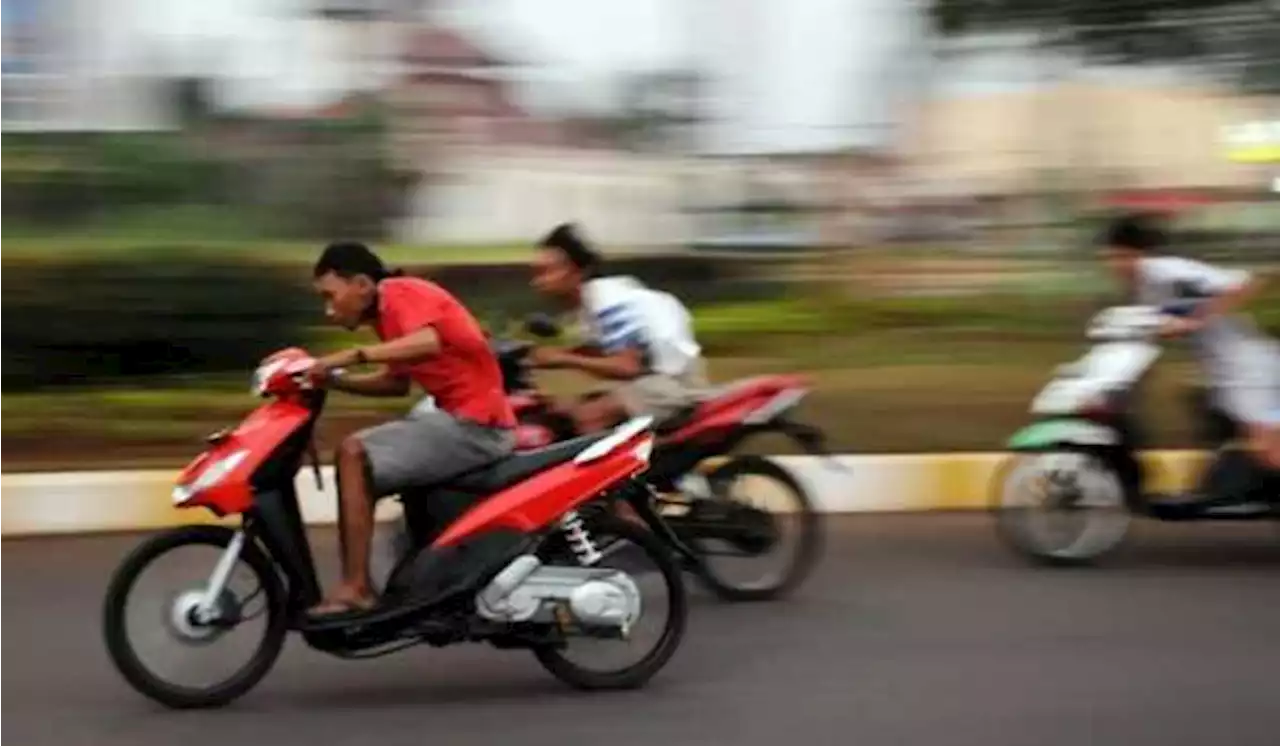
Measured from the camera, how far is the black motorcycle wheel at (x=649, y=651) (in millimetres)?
6555

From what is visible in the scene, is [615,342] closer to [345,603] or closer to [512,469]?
[512,469]

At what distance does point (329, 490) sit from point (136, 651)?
2.71 metres

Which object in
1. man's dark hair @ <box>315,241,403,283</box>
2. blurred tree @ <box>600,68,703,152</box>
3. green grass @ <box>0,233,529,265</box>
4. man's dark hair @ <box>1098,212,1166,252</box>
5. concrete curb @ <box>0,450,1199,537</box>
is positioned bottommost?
concrete curb @ <box>0,450,1199,537</box>

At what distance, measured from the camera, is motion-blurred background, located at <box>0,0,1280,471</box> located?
11.1 m

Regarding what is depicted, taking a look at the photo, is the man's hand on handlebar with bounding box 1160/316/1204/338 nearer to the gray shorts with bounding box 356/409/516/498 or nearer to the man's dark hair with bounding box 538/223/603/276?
the man's dark hair with bounding box 538/223/603/276

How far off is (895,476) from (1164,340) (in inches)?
77.5

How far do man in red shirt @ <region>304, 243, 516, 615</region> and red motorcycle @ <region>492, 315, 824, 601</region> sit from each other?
1.10 meters

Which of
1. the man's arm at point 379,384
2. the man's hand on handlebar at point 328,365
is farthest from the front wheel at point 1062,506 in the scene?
the man's hand on handlebar at point 328,365

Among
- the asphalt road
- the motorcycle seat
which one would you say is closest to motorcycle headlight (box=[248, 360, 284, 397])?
the asphalt road

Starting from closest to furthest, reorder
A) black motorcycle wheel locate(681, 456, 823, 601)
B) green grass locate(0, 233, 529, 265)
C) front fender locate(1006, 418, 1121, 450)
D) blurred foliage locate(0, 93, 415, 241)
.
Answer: black motorcycle wheel locate(681, 456, 823, 601) < front fender locate(1006, 418, 1121, 450) < green grass locate(0, 233, 529, 265) < blurred foliage locate(0, 93, 415, 241)

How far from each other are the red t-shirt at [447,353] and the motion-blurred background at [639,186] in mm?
4006

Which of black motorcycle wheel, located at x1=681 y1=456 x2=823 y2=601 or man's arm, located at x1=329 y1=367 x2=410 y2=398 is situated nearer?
man's arm, located at x1=329 y1=367 x2=410 y2=398

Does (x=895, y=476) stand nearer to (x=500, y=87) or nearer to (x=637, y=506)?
(x=637, y=506)

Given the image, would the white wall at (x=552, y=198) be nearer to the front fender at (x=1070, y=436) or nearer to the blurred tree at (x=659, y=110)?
the blurred tree at (x=659, y=110)
